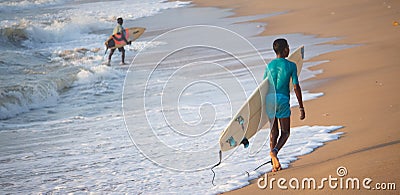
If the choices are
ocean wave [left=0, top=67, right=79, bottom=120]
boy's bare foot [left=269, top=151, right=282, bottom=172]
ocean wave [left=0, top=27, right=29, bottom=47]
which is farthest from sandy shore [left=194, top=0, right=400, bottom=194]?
ocean wave [left=0, top=27, right=29, bottom=47]

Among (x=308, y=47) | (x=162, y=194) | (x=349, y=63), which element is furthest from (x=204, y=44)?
(x=162, y=194)

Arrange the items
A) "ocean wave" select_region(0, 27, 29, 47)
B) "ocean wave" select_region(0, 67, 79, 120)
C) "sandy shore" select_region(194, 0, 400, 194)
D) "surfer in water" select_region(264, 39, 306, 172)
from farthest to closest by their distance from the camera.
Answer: "ocean wave" select_region(0, 27, 29, 47)
"ocean wave" select_region(0, 67, 79, 120)
"surfer in water" select_region(264, 39, 306, 172)
"sandy shore" select_region(194, 0, 400, 194)

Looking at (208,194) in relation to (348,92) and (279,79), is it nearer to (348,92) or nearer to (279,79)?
(279,79)

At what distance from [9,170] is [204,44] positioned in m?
9.01

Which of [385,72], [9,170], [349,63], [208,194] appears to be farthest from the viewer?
[349,63]

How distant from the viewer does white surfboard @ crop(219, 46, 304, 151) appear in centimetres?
506

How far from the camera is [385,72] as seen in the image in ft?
27.2

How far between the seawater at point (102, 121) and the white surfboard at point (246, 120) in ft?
1.11

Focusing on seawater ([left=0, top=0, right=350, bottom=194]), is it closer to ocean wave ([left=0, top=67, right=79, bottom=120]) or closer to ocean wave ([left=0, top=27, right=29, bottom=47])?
ocean wave ([left=0, top=67, right=79, bottom=120])

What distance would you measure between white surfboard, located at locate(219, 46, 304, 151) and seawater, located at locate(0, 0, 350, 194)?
0.34 m

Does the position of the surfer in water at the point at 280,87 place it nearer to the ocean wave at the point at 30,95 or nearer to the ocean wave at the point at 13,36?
the ocean wave at the point at 30,95

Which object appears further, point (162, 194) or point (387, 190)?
point (162, 194)

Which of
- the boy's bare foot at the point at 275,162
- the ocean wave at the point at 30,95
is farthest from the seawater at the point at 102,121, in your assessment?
the boy's bare foot at the point at 275,162

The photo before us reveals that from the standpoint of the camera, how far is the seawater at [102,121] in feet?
18.3
